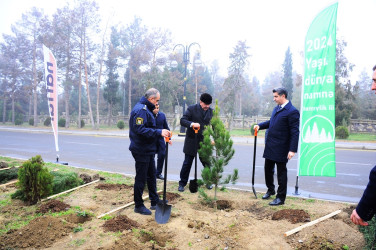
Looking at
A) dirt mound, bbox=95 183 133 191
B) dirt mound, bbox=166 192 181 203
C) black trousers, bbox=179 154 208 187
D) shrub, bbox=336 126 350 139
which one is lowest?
dirt mound, bbox=95 183 133 191

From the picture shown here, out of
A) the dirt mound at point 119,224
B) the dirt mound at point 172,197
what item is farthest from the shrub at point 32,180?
the dirt mound at point 172,197

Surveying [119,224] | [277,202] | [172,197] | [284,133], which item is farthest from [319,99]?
[119,224]

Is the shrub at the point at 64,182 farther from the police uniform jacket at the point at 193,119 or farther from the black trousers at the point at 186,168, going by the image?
the police uniform jacket at the point at 193,119

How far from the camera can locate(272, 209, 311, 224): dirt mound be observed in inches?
158

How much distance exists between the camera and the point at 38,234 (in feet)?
11.7

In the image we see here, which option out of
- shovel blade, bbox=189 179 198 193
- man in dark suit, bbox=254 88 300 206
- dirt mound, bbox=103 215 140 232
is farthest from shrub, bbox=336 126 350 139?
dirt mound, bbox=103 215 140 232

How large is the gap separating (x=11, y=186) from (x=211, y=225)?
182 inches

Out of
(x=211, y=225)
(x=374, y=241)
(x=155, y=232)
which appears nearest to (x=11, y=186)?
(x=155, y=232)

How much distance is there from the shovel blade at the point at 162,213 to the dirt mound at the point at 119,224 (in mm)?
314

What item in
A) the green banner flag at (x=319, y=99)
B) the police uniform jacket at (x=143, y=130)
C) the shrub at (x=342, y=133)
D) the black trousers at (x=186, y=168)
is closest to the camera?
the police uniform jacket at (x=143, y=130)

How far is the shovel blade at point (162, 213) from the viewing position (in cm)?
402

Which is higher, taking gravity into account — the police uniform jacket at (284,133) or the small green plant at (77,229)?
the police uniform jacket at (284,133)

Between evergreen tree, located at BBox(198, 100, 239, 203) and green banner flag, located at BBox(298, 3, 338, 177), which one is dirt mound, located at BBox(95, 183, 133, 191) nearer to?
evergreen tree, located at BBox(198, 100, 239, 203)

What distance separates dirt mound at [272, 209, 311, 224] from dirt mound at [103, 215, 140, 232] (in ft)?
6.74
